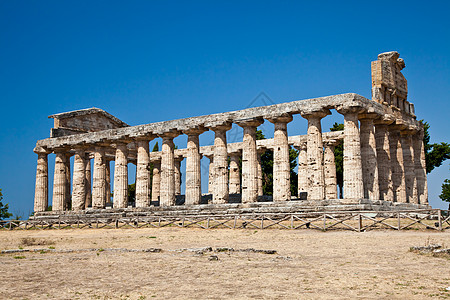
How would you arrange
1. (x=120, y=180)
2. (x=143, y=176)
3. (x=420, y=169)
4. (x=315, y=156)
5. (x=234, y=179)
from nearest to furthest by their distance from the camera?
1. (x=315, y=156)
2. (x=420, y=169)
3. (x=143, y=176)
4. (x=120, y=180)
5. (x=234, y=179)

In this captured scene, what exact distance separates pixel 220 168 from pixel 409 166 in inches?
591

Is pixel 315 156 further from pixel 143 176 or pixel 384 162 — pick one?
pixel 143 176

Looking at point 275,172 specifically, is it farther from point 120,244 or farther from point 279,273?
point 279,273

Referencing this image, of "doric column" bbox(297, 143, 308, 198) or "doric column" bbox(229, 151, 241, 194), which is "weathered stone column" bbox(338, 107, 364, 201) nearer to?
"doric column" bbox(297, 143, 308, 198)

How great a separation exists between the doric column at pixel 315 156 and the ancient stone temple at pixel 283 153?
0.22 feet

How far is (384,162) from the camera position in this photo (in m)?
37.4

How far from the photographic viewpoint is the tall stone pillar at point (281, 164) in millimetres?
35438

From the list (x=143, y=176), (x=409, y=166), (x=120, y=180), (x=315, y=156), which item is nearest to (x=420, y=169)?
(x=409, y=166)

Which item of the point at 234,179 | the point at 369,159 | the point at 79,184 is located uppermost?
the point at 369,159

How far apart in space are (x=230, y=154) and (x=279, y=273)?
37.8m

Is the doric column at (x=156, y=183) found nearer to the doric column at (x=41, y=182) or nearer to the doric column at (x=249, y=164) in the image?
the doric column at (x=41, y=182)

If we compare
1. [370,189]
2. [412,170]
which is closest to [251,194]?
[370,189]

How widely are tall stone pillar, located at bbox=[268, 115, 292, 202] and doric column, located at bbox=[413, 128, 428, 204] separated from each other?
40.4 feet

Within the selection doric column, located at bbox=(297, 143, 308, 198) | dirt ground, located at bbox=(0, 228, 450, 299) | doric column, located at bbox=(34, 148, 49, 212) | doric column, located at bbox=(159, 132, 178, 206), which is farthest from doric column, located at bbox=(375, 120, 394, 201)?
doric column, located at bbox=(34, 148, 49, 212)
